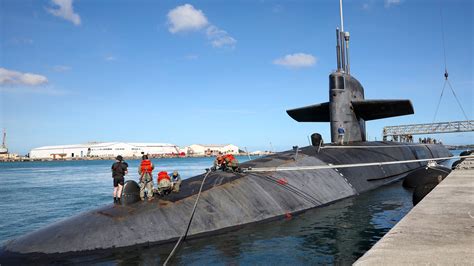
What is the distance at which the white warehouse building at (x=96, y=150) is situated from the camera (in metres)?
156

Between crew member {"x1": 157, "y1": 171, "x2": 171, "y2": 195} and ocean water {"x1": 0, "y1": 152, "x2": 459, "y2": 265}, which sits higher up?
crew member {"x1": 157, "y1": 171, "x2": 171, "y2": 195}

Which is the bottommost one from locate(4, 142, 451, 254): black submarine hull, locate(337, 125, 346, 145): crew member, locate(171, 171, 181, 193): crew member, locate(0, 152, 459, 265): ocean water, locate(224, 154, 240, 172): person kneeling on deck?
locate(0, 152, 459, 265): ocean water

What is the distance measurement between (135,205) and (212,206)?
1.95 m

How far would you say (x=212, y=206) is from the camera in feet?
34.2

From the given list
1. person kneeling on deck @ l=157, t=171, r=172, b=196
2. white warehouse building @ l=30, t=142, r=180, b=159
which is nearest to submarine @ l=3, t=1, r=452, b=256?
person kneeling on deck @ l=157, t=171, r=172, b=196

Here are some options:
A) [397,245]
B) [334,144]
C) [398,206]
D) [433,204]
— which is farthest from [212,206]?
[334,144]

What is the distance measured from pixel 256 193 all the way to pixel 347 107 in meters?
9.60

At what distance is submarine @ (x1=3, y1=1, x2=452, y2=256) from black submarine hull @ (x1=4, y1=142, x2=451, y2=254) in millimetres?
21

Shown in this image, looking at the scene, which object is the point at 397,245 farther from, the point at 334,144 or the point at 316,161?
the point at 334,144

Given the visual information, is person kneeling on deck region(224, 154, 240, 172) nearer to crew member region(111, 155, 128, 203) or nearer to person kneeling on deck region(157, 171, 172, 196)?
person kneeling on deck region(157, 171, 172, 196)

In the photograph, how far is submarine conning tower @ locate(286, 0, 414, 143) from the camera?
63.4 ft

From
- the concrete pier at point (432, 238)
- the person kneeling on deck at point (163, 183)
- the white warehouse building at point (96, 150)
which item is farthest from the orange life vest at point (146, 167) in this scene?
the white warehouse building at point (96, 150)

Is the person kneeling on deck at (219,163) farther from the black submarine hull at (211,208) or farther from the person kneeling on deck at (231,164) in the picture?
the black submarine hull at (211,208)

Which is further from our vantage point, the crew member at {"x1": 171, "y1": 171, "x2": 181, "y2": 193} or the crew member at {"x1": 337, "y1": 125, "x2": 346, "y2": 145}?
the crew member at {"x1": 337, "y1": 125, "x2": 346, "y2": 145}
